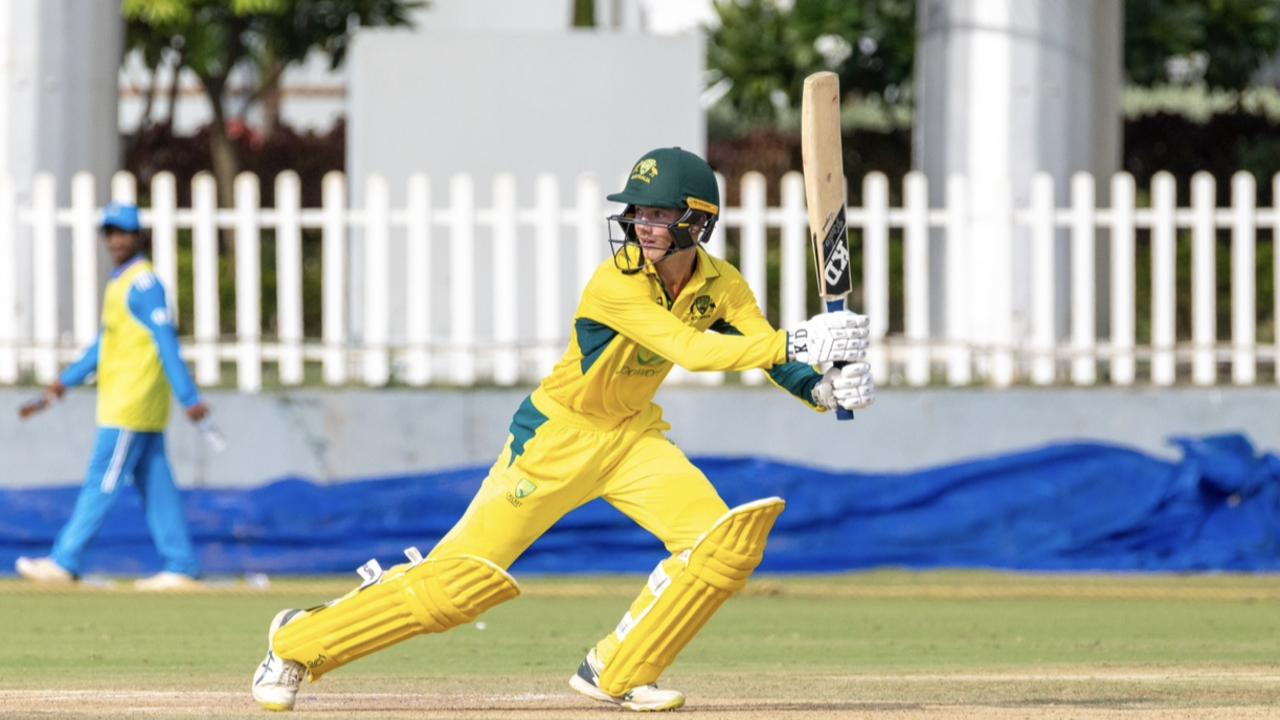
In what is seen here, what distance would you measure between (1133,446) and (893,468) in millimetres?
1384

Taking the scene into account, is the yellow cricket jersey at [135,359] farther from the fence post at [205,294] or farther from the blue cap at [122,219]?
the fence post at [205,294]

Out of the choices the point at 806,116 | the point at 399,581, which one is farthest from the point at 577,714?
the point at 806,116

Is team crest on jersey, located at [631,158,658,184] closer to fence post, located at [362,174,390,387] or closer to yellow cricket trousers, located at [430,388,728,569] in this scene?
yellow cricket trousers, located at [430,388,728,569]

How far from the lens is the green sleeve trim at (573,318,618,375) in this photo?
275 inches

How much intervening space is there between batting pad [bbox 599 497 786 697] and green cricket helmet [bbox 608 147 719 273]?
0.78m

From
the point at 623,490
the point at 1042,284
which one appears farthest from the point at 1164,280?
the point at 623,490

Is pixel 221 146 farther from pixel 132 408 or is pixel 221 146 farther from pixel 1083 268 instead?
pixel 132 408

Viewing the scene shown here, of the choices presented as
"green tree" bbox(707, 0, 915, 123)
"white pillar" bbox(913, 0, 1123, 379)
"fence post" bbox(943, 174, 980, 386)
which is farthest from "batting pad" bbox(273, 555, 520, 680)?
"green tree" bbox(707, 0, 915, 123)

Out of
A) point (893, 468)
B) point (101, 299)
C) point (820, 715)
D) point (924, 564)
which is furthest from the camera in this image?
point (101, 299)

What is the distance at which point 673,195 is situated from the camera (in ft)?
22.4

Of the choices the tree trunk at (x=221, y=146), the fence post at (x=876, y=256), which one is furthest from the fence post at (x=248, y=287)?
the tree trunk at (x=221, y=146)

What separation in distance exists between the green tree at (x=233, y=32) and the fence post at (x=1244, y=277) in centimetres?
1052

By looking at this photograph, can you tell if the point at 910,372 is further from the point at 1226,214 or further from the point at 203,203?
the point at 203,203

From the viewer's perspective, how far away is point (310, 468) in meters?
14.1
